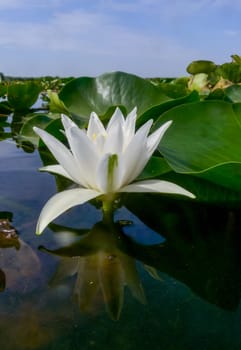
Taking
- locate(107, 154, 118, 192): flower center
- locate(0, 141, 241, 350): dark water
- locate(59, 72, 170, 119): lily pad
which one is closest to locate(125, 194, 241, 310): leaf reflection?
locate(0, 141, 241, 350): dark water

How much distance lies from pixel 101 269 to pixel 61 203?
12 centimetres

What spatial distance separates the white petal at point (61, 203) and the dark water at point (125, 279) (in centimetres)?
5

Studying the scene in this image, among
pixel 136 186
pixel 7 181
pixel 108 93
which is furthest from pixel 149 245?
pixel 108 93

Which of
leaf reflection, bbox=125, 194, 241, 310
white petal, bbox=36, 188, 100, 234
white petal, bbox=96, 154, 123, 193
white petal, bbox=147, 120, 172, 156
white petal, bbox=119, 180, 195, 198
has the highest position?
white petal, bbox=147, 120, 172, 156

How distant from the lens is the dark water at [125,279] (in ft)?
1.25

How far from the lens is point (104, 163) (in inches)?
22.2

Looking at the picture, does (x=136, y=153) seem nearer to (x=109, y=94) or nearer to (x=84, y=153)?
(x=84, y=153)

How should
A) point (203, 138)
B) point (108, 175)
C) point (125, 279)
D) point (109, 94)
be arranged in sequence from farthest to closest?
point (109, 94) < point (203, 138) < point (108, 175) < point (125, 279)

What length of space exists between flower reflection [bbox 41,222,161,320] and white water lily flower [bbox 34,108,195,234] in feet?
0.21

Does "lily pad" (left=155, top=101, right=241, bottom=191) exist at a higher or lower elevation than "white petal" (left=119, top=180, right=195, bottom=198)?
higher

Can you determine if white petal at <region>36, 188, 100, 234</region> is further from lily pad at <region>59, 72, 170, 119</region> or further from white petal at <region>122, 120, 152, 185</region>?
lily pad at <region>59, 72, 170, 119</region>

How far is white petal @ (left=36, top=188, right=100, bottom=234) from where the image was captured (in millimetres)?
543

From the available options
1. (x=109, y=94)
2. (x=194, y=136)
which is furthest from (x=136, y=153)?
(x=109, y=94)

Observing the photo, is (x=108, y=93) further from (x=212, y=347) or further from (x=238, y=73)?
(x=238, y=73)
